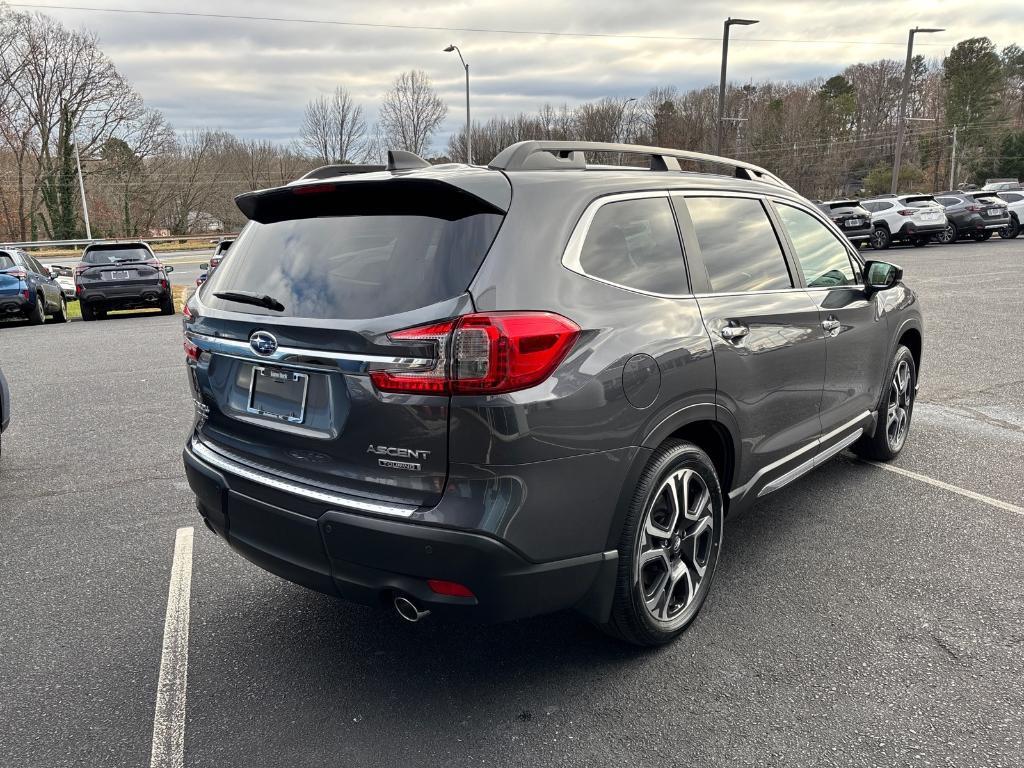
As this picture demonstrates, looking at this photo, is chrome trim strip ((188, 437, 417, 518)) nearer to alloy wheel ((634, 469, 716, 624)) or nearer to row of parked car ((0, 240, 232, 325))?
alloy wheel ((634, 469, 716, 624))

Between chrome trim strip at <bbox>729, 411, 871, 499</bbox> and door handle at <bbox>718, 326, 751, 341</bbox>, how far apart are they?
2.22ft

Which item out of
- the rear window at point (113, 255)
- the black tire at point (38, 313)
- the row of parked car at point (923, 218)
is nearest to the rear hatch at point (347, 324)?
the black tire at point (38, 313)

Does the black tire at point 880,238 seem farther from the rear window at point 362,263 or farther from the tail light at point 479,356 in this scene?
the tail light at point 479,356

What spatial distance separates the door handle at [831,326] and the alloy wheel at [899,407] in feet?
3.74

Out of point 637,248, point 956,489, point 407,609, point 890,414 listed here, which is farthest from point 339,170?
point 956,489

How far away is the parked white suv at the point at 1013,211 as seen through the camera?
1091 inches

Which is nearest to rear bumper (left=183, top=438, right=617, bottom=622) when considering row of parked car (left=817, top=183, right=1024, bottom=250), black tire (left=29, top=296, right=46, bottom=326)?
black tire (left=29, top=296, right=46, bottom=326)

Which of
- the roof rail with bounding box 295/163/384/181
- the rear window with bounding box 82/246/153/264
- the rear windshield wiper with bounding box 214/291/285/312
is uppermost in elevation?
the roof rail with bounding box 295/163/384/181

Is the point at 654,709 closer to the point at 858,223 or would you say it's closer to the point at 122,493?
the point at 122,493

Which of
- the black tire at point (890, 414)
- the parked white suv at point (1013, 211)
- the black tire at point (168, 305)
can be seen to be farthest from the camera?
the parked white suv at point (1013, 211)

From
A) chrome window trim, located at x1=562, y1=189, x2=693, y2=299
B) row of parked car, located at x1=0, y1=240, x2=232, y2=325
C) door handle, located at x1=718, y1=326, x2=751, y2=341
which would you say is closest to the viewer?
chrome window trim, located at x1=562, y1=189, x2=693, y2=299

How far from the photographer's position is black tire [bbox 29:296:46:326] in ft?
48.8

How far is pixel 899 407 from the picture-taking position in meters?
5.06

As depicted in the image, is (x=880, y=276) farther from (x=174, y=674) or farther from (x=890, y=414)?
(x=174, y=674)
